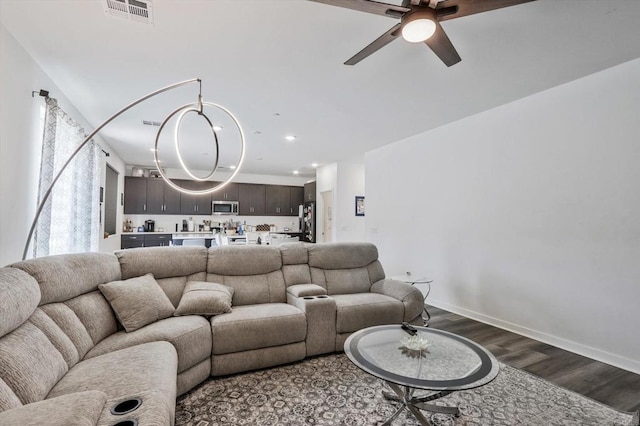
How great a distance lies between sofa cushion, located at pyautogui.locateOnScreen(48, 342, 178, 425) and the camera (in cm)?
125

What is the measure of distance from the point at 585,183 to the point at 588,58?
1.13m

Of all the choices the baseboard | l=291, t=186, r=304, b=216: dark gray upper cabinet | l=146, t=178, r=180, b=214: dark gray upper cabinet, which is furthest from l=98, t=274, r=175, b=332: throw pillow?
l=291, t=186, r=304, b=216: dark gray upper cabinet

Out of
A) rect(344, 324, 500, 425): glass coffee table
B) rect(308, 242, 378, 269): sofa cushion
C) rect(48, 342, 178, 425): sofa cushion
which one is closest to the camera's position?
rect(48, 342, 178, 425): sofa cushion

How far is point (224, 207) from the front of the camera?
26.5 feet

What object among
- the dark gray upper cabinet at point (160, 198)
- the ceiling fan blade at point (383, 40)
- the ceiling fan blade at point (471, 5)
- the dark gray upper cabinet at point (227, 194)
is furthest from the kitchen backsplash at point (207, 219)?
the ceiling fan blade at point (471, 5)

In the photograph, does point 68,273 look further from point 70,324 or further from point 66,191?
point 66,191

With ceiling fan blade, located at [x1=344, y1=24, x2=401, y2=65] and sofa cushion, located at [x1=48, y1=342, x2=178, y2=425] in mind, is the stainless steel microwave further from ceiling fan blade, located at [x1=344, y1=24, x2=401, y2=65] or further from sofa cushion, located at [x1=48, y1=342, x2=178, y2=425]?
ceiling fan blade, located at [x1=344, y1=24, x2=401, y2=65]

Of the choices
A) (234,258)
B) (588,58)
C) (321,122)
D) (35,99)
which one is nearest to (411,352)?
(234,258)

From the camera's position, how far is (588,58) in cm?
256

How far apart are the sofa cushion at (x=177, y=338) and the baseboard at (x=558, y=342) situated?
3.29 m

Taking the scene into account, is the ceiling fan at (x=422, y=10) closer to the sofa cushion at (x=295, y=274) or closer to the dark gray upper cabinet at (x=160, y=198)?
the sofa cushion at (x=295, y=274)

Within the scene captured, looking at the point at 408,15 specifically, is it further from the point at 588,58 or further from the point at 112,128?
the point at 112,128

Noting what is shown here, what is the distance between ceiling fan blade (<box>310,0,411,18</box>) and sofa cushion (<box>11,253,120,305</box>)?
219cm

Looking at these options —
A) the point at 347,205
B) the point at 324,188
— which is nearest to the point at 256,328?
the point at 347,205
